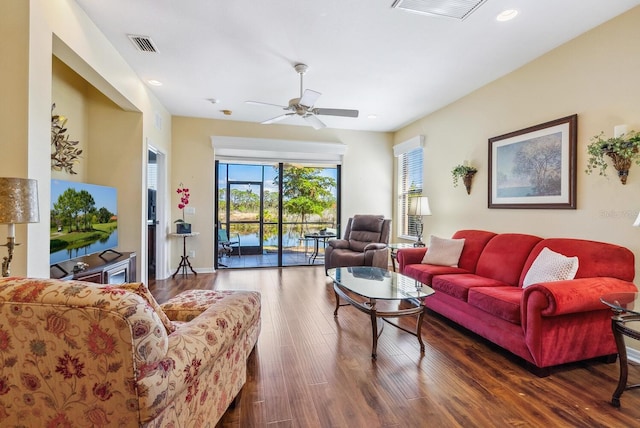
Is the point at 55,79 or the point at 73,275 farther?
the point at 55,79

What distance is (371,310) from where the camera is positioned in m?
2.54

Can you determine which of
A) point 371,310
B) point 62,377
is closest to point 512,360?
point 371,310

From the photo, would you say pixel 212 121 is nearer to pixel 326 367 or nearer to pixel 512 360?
pixel 326 367

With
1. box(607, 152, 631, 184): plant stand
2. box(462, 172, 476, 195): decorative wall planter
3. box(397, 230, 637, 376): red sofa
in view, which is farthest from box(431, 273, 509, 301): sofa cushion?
box(462, 172, 476, 195): decorative wall planter

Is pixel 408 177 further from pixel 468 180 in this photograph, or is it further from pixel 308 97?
pixel 308 97

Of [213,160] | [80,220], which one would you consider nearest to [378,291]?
[80,220]

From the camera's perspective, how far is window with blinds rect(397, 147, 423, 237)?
5.55 meters

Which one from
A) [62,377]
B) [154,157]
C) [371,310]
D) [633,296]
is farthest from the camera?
[154,157]

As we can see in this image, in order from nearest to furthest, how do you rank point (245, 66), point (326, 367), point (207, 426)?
point (207, 426) < point (326, 367) < point (245, 66)

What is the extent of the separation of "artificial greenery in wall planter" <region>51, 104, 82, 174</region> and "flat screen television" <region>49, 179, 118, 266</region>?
1.31 ft

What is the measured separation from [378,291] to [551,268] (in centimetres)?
138

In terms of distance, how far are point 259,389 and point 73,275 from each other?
1.74m

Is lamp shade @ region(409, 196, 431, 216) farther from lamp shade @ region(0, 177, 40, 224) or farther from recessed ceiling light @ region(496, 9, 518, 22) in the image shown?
lamp shade @ region(0, 177, 40, 224)

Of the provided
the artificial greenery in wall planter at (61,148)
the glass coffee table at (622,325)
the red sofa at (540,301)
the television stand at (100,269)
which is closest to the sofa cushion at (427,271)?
the red sofa at (540,301)
